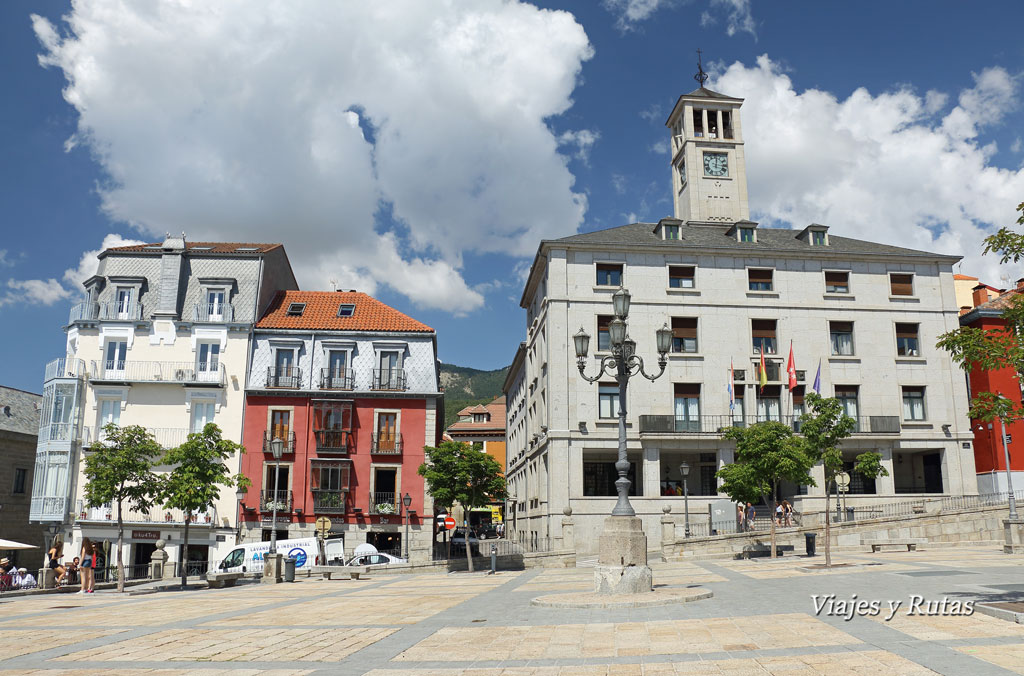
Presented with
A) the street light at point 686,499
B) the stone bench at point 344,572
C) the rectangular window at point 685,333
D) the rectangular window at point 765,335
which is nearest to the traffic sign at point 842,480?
the street light at point 686,499

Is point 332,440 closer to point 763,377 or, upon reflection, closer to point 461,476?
point 461,476

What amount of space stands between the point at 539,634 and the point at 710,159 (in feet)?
149

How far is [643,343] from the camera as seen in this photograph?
128ft

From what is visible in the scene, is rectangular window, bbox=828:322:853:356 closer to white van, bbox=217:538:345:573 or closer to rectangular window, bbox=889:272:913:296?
rectangular window, bbox=889:272:913:296

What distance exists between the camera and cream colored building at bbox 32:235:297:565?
3772cm

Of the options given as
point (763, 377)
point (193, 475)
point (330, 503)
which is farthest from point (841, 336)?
point (193, 475)

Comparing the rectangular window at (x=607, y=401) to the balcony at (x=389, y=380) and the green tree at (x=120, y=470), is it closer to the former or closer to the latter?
the balcony at (x=389, y=380)

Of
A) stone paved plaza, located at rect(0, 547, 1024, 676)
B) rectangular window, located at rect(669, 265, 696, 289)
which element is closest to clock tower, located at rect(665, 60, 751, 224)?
rectangular window, located at rect(669, 265, 696, 289)

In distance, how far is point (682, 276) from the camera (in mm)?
40438

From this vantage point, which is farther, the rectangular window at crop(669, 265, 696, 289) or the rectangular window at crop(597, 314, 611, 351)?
the rectangular window at crop(669, 265, 696, 289)

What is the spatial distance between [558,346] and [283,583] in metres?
18.1

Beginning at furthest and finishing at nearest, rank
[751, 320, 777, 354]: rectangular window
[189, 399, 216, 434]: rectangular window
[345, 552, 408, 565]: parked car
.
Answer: [751, 320, 777, 354]: rectangular window < [189, 399, 216, 434]: rectangular window < [345, 552, 408, 565]: parked car

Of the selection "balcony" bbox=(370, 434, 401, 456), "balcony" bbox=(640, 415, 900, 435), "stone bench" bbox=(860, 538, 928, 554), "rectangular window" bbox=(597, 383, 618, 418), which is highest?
"rectangular window" bbox=(597, 383, 618, 418)

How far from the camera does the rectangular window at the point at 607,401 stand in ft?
125
